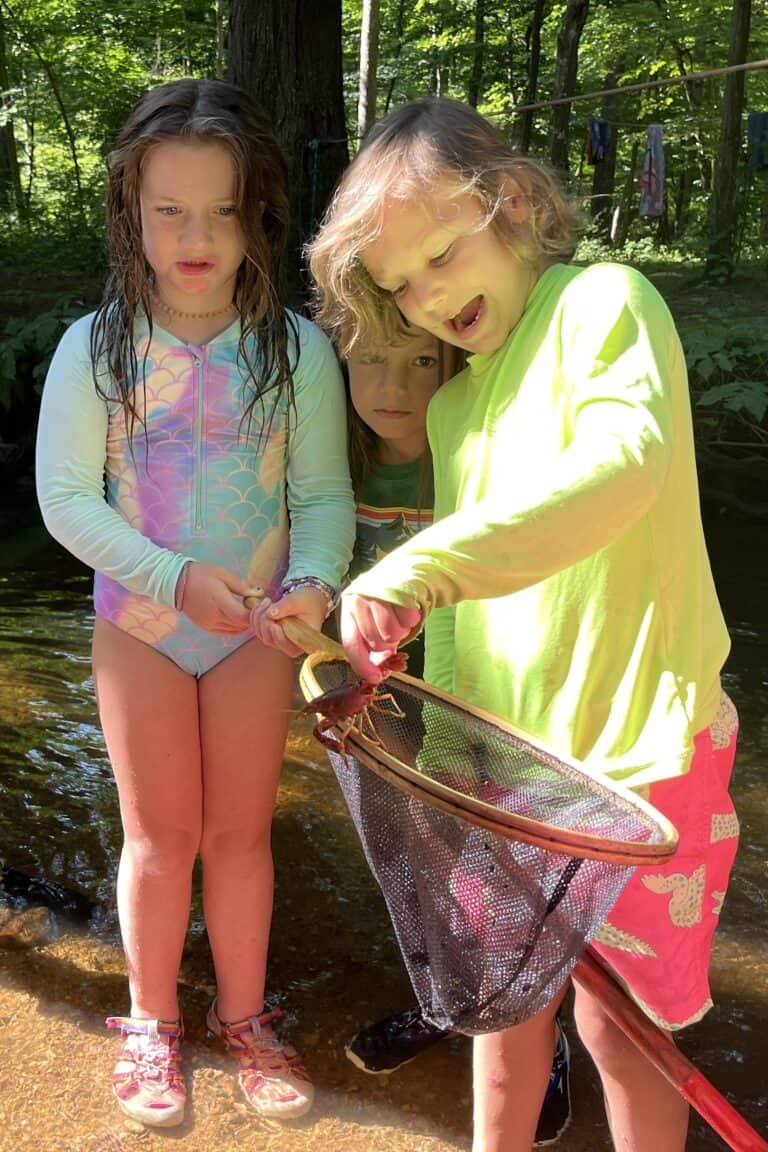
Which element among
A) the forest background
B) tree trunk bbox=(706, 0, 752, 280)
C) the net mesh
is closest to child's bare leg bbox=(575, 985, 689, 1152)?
the net mesh

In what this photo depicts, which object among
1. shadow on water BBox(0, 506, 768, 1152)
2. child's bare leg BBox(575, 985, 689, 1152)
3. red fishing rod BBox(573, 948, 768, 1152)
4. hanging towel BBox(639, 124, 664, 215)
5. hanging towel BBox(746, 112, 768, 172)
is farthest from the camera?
hanging towel BBox(639, 124, 664, 215)

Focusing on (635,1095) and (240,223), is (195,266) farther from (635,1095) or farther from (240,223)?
(635,1095)

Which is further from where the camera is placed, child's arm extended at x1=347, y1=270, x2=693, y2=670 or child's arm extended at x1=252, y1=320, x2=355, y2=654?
child's arm extended at x1=252, y1=320, x2=355, y2=654

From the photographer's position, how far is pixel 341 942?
2.96m

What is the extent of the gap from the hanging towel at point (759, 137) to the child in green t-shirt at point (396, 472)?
39.7 feet

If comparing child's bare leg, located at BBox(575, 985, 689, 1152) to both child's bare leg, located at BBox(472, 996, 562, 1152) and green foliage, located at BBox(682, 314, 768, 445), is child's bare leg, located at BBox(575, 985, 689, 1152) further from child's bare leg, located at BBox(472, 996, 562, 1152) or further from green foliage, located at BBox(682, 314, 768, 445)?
green foliage, located at BBox(682, 314, 768, 445)

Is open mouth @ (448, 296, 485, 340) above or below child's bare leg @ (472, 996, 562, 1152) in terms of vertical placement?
above

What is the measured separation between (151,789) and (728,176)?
571 inches

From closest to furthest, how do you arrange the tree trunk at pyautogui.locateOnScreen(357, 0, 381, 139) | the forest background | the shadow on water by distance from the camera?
the shadow on water
the forest background
the tree trunk at pyautogui.locateOnScreen(357, 0, 381, 139)

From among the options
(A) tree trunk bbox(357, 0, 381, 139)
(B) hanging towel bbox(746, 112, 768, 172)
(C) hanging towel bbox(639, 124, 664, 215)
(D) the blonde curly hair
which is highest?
(A) tree trunk bbox(357, 0, 381, 139)

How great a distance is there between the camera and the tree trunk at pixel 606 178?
1760 centimetres

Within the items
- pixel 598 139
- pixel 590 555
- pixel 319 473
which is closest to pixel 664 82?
pixel 319 473

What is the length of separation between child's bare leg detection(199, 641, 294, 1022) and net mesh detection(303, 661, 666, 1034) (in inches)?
21.0

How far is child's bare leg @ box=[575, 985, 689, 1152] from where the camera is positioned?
1739 millimetres
